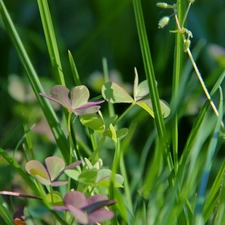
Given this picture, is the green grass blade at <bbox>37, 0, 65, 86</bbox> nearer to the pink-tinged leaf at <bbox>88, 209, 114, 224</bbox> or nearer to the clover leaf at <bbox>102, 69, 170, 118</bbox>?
the clover leaf at <bbox>102, 69, 170, 118</bbox>

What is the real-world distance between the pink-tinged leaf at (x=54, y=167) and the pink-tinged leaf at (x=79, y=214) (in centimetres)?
8

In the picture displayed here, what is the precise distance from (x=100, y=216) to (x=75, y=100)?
0.52 ft

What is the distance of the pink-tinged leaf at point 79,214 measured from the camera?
494 millimetres

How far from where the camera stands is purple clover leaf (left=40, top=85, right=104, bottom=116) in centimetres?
61

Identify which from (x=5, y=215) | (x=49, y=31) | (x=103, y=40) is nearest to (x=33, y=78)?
(x=49, y=31)

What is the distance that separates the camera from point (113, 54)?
167cm

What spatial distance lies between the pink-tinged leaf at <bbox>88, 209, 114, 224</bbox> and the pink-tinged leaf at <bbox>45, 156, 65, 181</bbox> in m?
0.08

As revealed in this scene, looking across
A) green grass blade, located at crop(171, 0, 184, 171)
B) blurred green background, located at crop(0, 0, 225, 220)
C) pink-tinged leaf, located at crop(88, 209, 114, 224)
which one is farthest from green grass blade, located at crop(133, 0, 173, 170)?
blurred green background, located at crop(0, 0, 225, 220)

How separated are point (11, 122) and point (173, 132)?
79cm

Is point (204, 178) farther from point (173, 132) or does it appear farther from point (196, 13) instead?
point (196, 13)

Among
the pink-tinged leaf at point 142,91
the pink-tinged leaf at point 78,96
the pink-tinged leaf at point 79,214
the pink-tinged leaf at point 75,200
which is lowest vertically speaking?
the pink-tinged leaf at point 75,200

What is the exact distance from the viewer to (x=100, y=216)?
1.67 ft

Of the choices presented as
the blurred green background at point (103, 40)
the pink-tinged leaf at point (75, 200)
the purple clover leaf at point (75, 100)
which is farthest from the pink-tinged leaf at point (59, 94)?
the blurred green background at point (103, 40)

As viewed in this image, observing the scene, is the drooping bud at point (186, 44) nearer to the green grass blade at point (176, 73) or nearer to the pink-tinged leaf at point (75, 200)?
the green grass blade at point (176, 73)
